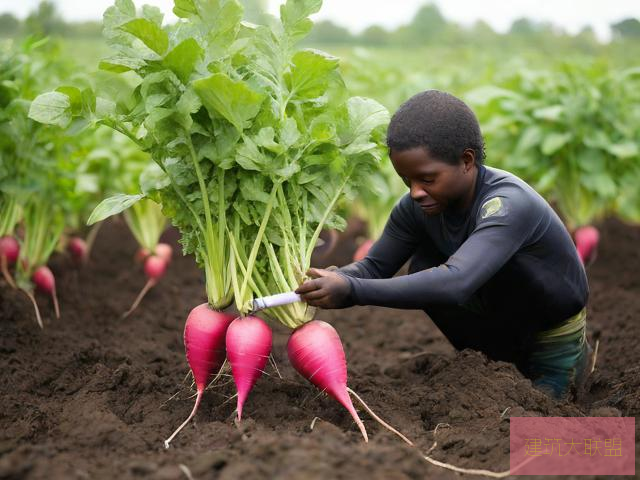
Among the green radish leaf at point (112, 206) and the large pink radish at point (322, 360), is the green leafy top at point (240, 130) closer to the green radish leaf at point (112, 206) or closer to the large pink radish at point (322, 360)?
the green radish leaf at point (112, 206)

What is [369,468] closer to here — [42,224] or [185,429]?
[185,429]

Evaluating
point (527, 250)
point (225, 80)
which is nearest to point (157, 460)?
point (225, 80)

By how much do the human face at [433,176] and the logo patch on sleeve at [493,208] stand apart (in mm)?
122

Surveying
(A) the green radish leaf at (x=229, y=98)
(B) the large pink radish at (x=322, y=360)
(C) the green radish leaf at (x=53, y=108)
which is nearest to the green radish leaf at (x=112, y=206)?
(C) the green radish leaf at (x=53, y=108)

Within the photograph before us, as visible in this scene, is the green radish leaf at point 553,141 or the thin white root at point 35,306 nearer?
the thin white root at point 35,306

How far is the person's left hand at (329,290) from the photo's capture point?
2779 mm

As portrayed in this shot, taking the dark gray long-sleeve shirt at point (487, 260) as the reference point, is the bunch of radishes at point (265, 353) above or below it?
below

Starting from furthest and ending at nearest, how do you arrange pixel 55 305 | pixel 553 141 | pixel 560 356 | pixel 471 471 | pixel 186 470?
pixel 553 141 < pixel 55 305 < pixel 560 356 < pixel 471 471 < pixel 186 470

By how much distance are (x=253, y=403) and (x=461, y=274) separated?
117 cm

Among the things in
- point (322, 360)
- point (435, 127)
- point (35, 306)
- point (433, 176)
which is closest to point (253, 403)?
point (322, 360)

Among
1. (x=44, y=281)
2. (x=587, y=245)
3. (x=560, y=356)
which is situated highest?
(x=560, y=356)

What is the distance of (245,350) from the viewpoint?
305 centimetres

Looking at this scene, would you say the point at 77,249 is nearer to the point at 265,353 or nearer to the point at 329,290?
the point at 265,353

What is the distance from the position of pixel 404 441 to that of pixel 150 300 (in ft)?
11.4
